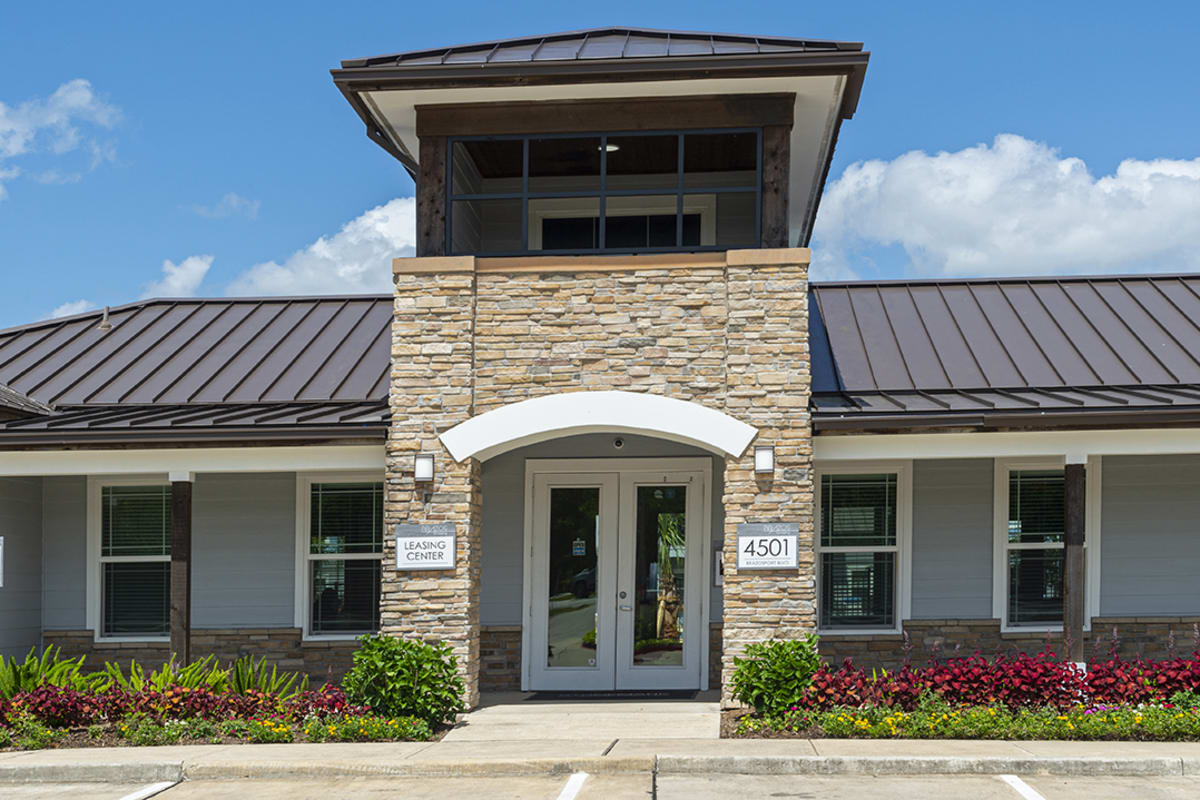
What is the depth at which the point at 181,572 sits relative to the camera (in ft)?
42.3

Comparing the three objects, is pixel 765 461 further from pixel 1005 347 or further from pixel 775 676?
pixel 1005 347

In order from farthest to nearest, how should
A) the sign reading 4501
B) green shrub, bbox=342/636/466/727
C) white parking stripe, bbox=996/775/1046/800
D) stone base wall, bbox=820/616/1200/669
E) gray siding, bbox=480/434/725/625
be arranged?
gray siding, bbox=480/434/725/625 → stone base wall, bbox=820/616/1200/669 → the sign reading 4501 → green shrub, bbox=342/636/466/727 → white parking stripe, bbox=996/775/1046/800

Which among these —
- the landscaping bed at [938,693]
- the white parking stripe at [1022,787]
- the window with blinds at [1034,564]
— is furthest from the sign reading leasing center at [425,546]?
the window with blinds at [1034,564]

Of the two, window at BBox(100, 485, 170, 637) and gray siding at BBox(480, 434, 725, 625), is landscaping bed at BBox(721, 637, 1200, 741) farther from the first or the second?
window at BBox(100, 485, 170, 637)

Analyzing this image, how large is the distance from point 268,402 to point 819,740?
747 centimetres

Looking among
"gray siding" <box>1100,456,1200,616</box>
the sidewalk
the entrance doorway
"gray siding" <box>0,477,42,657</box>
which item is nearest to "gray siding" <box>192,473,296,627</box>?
"gray siding" <box>0,477,42,657</box>

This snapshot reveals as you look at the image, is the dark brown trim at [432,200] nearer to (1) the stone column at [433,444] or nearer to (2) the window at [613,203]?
(1) the stone column at [433,444]

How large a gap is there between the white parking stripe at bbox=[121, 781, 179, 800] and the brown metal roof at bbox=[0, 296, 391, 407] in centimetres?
549

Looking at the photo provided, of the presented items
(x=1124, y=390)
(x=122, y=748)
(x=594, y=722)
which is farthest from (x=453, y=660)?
(x=1124, y=390)

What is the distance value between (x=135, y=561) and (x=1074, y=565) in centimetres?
1036

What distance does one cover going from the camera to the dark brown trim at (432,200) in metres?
13.1

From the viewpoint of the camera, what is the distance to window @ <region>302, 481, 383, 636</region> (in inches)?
579

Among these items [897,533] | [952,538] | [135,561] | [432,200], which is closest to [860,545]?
[897,533]

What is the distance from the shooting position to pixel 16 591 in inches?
569
